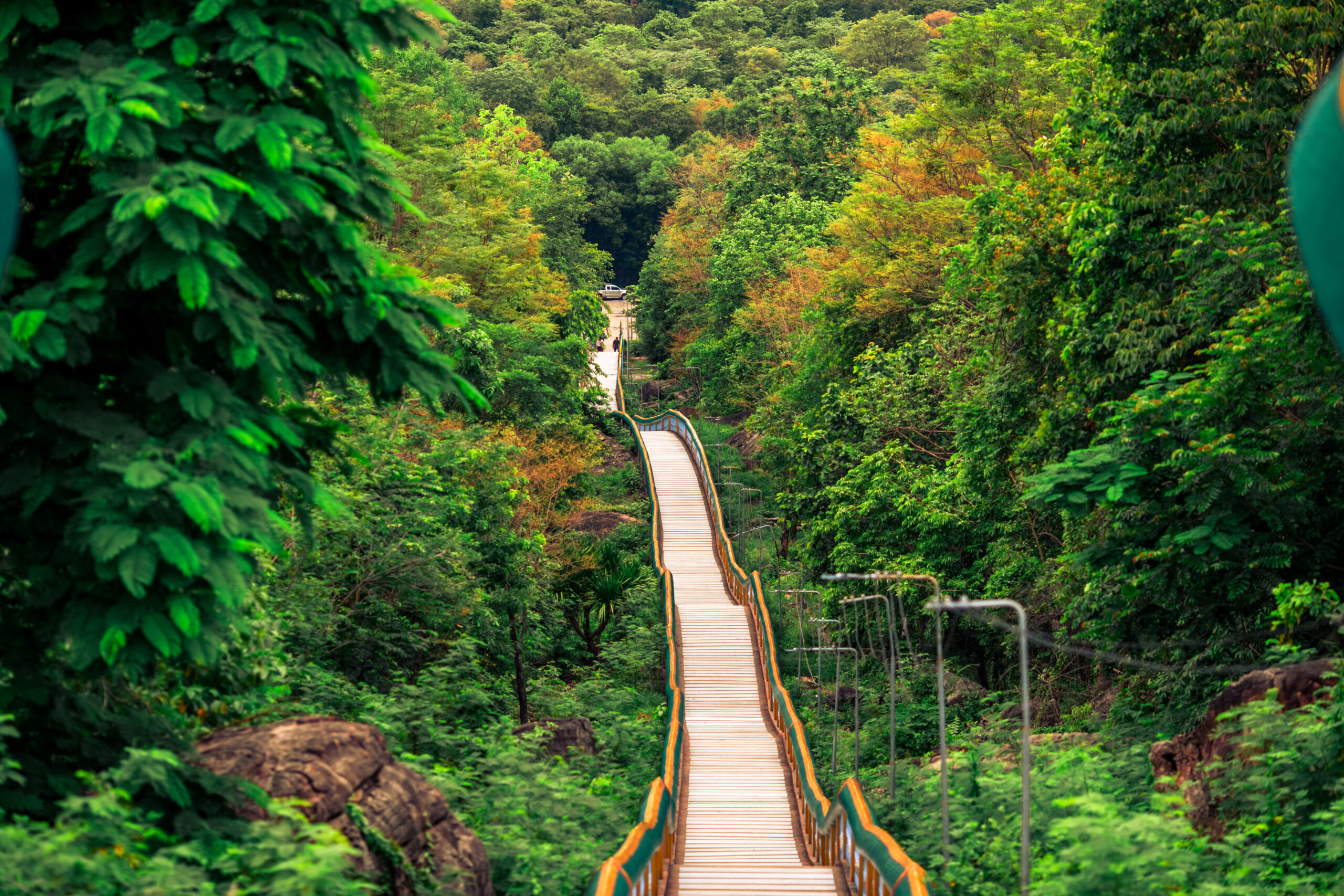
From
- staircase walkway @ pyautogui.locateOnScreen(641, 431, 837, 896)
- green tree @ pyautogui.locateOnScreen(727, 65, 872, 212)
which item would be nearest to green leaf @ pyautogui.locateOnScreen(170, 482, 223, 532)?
staircase walkway @ pyautogui.locateOnScreen(641, 431, 837, 896)

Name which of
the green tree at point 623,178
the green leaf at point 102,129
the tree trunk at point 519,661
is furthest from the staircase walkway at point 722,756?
the green tree at point 623,178

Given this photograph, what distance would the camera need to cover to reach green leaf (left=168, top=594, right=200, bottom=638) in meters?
6.27

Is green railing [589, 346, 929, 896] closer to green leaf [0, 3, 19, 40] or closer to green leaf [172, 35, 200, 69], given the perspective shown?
green leaf [172, 35, 200, 69]

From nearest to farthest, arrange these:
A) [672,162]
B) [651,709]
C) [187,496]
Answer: [187,496] → [651,709] → [672,162]

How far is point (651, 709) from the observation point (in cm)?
2594

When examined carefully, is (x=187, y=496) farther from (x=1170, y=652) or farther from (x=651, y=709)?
(x=651, y=709)

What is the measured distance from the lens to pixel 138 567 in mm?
6070

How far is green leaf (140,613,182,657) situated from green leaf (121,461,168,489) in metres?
0.78

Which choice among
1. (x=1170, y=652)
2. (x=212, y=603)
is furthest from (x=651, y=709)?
(x=212, y=603)

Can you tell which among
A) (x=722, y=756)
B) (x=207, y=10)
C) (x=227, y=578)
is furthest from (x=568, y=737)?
(x=207, y=10)

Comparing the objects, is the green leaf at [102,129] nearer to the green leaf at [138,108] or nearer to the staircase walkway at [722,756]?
the green leaf at [138,108]

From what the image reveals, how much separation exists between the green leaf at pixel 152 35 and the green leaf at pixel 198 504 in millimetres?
2804

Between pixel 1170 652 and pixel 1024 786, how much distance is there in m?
8.04

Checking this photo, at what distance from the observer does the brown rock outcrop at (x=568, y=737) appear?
17.2 m
